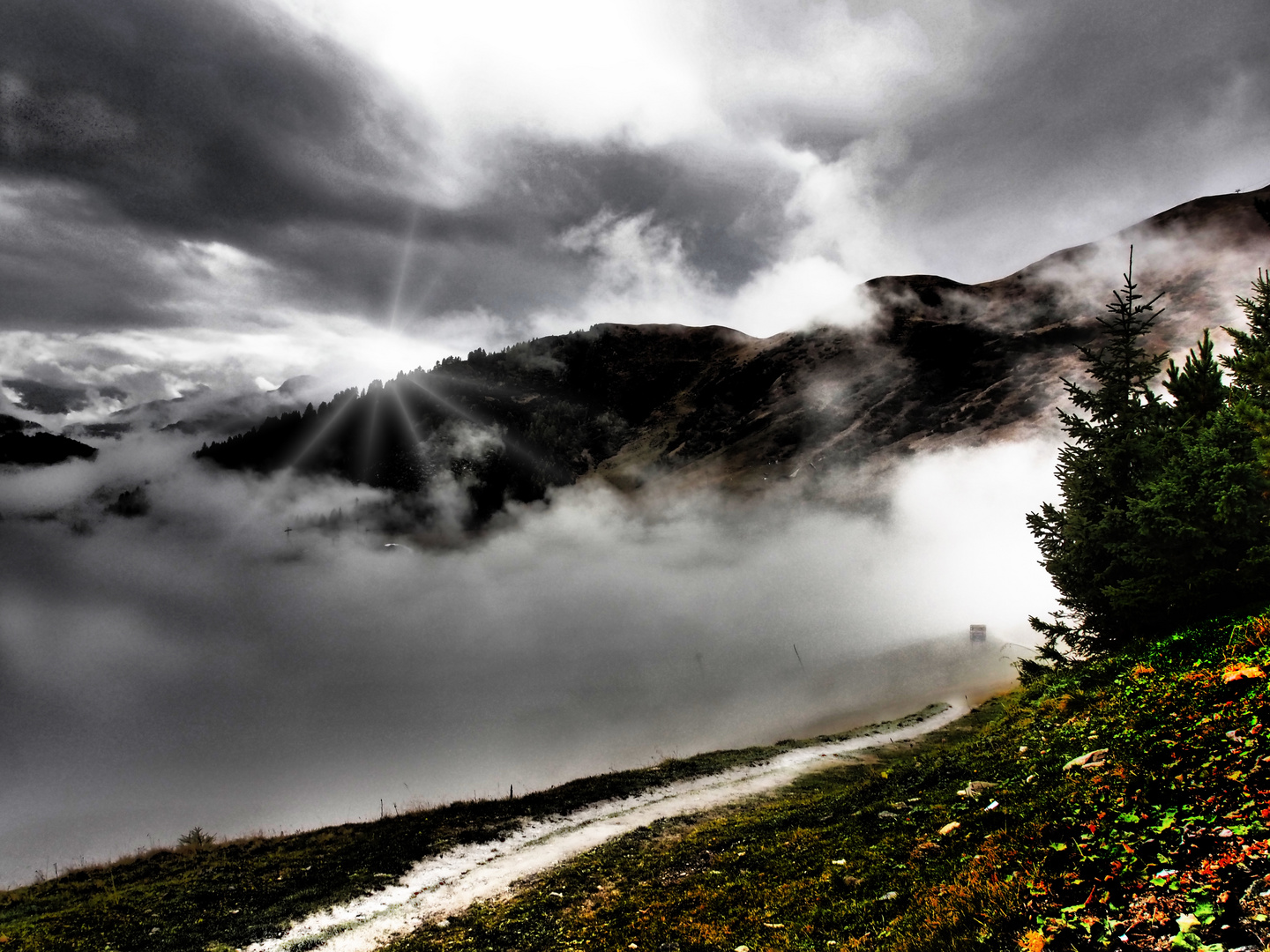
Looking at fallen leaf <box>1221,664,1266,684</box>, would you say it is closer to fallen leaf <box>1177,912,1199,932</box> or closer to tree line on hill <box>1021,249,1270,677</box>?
fallen leaf <box>1177,912,1199,932</box>

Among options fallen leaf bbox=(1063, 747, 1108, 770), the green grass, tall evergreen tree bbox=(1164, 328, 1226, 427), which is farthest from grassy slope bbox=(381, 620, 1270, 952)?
tall evergreen tree bbox=(1164, 328, 1226, 427)

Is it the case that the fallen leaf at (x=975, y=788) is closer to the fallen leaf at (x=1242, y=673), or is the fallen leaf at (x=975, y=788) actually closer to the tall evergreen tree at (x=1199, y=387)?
the fallen leaf at (x=1242, y=673)

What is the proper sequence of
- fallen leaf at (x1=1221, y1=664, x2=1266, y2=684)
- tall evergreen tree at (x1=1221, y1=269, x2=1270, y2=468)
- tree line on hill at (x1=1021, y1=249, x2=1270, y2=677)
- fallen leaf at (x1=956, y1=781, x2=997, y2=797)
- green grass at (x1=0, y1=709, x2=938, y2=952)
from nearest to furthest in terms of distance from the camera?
fallen leaf at (x1=1221, y1=664, x2=1266, y2=684), fallen leaf at (x1=956, y1=781, x2=997, y2=797), tall evergreen tree at (x1=1221, y1=269, x2=1270, y2=468), tree line on hill at (x1=1021, y1=249, x2=1270, y2=677), green grass at (x1=0, y1=709, x2=938, y2=952)

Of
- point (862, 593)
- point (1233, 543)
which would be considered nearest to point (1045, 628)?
point (1233, 543)

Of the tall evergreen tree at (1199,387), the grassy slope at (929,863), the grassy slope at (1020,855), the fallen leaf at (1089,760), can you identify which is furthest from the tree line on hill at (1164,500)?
the fallen leaf at (1089,760)

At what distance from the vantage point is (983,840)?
10367 millimetres

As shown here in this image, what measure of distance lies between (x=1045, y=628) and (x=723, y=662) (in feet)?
423

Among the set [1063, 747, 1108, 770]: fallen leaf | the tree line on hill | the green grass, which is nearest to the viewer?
[1063, 747, 1108, 770]: fallen leaf

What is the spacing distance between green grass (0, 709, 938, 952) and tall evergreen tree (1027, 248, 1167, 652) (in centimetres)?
2649

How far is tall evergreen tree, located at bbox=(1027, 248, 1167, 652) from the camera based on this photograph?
2188cm

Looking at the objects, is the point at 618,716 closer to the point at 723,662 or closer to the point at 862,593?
the point at 723,662

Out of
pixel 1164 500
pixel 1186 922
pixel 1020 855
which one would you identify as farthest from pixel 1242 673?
pixel 1164 500

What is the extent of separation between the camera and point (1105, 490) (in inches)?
956

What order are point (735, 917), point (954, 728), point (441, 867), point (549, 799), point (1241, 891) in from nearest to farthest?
point (1241, 891) → point (735, 917) → point (441, 867) → point (549, 799) → point (954, 728)
